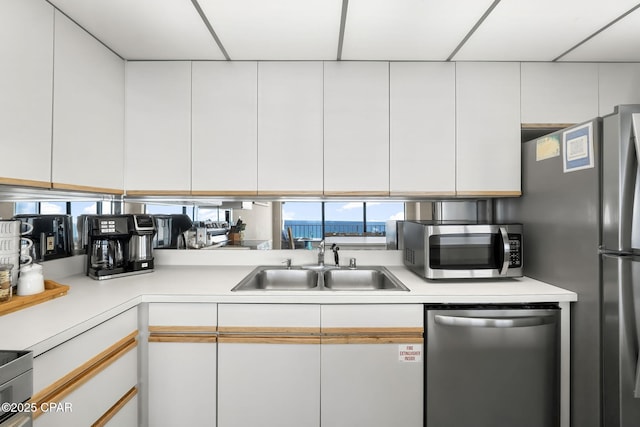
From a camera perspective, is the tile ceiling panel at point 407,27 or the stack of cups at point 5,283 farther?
the tile ceiling panel at point 407,27

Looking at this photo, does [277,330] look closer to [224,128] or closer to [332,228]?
[332,228]

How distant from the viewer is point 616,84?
82.5 inches

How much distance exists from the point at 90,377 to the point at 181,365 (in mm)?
439

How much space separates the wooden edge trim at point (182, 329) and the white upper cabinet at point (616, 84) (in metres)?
2.69

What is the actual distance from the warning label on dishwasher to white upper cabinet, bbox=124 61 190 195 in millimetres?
→ 1619

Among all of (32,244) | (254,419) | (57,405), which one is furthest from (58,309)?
(254,419)

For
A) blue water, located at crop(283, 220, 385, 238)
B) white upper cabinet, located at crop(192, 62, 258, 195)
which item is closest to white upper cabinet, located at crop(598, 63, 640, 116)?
blue water, located at crop(283, 220, 385, 238)

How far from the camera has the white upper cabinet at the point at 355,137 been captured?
208 centimetres

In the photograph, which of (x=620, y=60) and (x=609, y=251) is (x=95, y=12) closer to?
(x=609, y=251)

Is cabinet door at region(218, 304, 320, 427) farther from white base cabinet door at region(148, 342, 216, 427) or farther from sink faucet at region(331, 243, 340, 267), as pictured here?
sink faucet at region(331, 243, 340, 267)

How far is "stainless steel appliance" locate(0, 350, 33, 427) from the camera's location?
850 millimetres

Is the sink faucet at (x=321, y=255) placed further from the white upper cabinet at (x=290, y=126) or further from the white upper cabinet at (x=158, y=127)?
the white upper cabinet at (x=158, y=127)

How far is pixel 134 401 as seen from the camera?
156 centimetres

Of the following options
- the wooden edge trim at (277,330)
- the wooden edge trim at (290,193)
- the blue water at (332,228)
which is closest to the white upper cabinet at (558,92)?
the blue water at (332,228)
